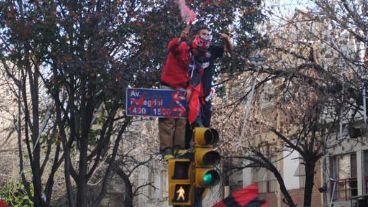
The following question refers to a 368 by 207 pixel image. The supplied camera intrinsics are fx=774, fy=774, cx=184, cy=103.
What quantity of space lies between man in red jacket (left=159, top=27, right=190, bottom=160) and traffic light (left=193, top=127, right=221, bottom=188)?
1.28 ft

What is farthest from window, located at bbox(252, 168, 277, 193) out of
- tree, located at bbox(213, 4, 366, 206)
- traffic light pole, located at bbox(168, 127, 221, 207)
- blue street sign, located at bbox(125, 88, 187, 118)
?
traffic light pole, located at bbox(168, 127, 221, 207)

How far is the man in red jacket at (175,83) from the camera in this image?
11000mm

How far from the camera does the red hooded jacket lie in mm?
11133

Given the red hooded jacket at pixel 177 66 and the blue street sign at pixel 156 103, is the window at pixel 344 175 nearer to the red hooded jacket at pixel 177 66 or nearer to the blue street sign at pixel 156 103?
the blue street sign at pixel 156 103

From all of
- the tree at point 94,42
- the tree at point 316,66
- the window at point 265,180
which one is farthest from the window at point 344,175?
the tree at point 94,42

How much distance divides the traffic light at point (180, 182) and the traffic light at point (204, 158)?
6.4 inches

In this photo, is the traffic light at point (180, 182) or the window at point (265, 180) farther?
the window at point (265, 180)

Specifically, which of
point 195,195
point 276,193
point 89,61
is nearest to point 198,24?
A: point 89,61

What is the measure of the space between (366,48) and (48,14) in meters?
6.74

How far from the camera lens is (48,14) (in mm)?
14656

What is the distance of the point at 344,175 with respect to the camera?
101 feet

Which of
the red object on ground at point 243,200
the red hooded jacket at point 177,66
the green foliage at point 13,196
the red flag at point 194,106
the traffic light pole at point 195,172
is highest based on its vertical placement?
the red hooded jacket at point 177,66

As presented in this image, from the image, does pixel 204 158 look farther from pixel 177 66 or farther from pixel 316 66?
pixel 316 66

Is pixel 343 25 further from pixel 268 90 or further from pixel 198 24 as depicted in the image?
pixel 268 90
